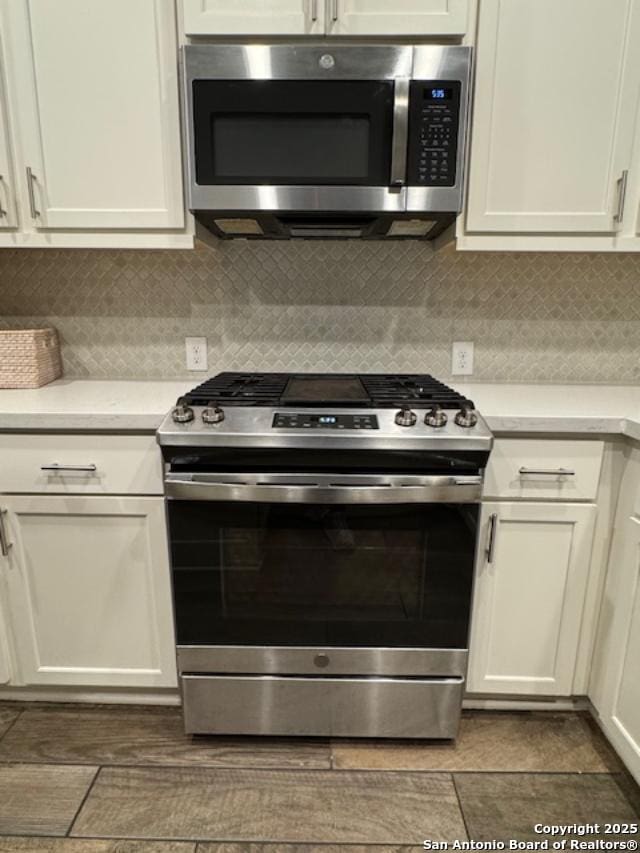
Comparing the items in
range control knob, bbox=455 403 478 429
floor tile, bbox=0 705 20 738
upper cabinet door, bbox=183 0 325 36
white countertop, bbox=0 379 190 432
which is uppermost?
upper cabinet door, bbox=183 0 325 36

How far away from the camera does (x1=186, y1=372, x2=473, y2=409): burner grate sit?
54.2 inches

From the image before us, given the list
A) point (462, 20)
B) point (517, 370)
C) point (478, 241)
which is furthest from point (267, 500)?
point (462, 20)

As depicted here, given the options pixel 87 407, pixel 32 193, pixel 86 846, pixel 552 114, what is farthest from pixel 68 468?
pixel 552 114

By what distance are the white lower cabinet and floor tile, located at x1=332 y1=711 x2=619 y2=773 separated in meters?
0.11

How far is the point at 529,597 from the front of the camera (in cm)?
146

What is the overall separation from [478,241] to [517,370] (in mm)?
547

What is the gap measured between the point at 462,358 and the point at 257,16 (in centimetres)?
118

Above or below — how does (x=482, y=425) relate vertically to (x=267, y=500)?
above

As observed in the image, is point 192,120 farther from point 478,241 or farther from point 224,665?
point 224,665

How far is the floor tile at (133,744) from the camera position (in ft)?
4.73

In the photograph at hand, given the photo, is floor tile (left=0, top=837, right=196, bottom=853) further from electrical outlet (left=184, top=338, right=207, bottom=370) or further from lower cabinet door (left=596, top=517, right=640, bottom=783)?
electrical outlet (left=184, top=338, right=207, bottom=370)

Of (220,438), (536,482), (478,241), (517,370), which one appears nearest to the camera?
(220,438)

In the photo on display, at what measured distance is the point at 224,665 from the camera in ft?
4.68

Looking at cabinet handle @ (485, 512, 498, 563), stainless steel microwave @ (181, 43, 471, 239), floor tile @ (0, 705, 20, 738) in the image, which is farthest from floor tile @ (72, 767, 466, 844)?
stainless steel microwave @ (181, 43, 471, 239)
